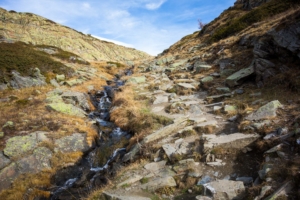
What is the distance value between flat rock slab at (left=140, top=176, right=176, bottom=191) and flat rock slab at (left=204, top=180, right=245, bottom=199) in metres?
1.50

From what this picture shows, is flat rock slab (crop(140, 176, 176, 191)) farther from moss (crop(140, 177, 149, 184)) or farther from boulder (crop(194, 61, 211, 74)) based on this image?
boulder (crop(194, 61, 211, 74))

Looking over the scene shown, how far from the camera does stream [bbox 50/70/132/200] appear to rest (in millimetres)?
10598

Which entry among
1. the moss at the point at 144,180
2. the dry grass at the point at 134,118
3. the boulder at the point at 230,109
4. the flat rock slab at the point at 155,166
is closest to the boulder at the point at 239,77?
the boulder at the point at 230,109

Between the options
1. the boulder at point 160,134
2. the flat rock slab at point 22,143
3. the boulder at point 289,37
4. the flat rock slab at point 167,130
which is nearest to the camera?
the boulder at point 160,134

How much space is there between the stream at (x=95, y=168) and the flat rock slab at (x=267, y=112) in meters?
7.60

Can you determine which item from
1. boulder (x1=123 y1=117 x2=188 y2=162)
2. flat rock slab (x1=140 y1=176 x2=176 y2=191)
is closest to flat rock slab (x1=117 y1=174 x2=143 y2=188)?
flat rock slab (x1=140 y1=176 x2=176 y2=191)

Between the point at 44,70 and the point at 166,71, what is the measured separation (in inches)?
689

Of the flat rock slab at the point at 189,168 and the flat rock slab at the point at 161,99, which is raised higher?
the flat rock slab at the point at 161,99

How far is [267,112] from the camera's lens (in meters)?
10.0

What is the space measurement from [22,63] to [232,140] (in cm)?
2817

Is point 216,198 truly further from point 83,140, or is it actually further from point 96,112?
point 96,112

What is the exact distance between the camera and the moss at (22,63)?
24.8 m

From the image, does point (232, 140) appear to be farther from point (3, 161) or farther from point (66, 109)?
point (66, 109)

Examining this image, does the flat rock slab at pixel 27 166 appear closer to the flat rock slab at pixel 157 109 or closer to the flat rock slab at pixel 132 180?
the flat rock slab at pixel 132 180
